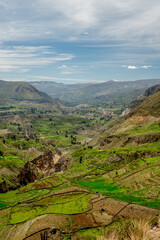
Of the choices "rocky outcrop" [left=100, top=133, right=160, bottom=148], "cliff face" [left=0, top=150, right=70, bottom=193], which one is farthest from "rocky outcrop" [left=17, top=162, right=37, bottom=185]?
"rocky outcrop" [left=100, top=133, right=160, bottom=148]

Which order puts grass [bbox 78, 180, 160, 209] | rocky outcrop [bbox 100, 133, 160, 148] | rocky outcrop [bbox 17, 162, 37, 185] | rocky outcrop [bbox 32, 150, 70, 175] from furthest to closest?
1. rocky outcrop [bbox 100, 133, 160, 148]
2. rocky outcrop [bbox 32, 150, 70, 175]
3. rocky outcrop [bbox 17, 162, 37, 185]
4. grass [bbox 78, 180, 160, 209]

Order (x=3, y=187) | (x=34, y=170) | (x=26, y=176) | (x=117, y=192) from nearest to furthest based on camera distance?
1. (x=117, y=192)
2. (x=3, y=187)
3. (x=26, y=176)
4. (x=34, y=170)

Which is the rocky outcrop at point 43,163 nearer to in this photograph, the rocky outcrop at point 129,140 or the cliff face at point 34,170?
the cliff face at point 34,170

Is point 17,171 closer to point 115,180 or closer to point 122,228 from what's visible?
point 115,180

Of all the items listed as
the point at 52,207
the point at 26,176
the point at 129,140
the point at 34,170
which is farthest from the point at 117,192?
the point at 129,140

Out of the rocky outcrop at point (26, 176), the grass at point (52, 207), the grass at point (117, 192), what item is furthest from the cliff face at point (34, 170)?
the grass at point (117, 192)

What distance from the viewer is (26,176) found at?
122250 millimetres

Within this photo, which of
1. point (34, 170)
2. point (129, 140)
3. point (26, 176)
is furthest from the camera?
point (129, 140)

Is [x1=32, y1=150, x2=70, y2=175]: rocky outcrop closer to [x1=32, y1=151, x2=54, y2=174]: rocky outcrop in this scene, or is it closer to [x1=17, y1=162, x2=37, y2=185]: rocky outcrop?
[x1=32, y1=151, x2=54, y2=174]: rocky outcrop

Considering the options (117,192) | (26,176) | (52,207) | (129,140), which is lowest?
(26,176)

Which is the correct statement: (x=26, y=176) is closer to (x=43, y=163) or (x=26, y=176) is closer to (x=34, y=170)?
(x=34, y=170)

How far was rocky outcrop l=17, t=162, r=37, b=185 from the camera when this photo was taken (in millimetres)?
119438

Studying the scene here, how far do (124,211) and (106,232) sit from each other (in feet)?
35.2

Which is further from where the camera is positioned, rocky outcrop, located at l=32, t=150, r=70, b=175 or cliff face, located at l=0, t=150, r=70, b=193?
rocky outcrop, located at l=32, t=150, r=70, b=175
